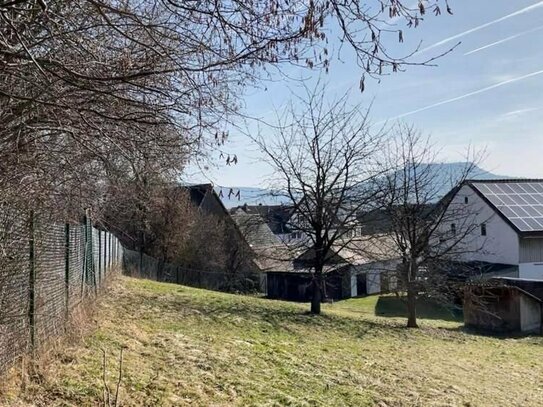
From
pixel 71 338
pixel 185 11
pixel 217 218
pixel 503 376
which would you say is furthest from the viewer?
pixel 217 218

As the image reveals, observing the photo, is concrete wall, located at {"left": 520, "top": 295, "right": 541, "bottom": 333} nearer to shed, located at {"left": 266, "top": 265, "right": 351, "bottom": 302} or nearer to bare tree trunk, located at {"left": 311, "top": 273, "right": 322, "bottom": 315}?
bare tree trunk, located at {"left": 311, "top": 273, "right": 322, "bottom": 315}

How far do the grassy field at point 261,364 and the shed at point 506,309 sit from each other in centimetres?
469

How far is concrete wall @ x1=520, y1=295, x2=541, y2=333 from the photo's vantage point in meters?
19.2

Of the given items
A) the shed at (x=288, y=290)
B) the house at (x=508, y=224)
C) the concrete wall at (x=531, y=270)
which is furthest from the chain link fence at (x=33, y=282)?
the concrete wall at (x=531, y=270)

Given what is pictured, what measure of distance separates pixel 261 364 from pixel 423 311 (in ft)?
72.3

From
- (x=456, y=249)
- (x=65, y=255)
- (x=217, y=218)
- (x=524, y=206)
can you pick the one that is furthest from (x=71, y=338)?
(x=524, y=206)

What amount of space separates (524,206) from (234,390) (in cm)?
3479

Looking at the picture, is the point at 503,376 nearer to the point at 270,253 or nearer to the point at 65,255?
the point at 65,255

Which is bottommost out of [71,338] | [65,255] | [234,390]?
[234,390]

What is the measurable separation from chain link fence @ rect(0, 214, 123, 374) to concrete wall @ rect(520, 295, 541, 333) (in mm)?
16263

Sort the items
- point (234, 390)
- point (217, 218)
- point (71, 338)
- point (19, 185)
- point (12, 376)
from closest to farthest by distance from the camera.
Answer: point (12, 376) < point (19, 185) < point (234, 390) < point (71, 338) < point (217, 218)

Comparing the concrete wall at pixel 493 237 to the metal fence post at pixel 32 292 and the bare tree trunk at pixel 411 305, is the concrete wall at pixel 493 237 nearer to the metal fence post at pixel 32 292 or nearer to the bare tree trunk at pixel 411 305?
the bare tree trunk at pixel 411 305

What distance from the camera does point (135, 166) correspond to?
627cm

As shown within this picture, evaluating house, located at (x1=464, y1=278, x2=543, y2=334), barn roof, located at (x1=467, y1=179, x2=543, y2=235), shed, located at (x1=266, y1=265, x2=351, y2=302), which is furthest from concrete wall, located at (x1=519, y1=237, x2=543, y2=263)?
house, located at (x1=464, y1=278, x2=543, y2=334)
